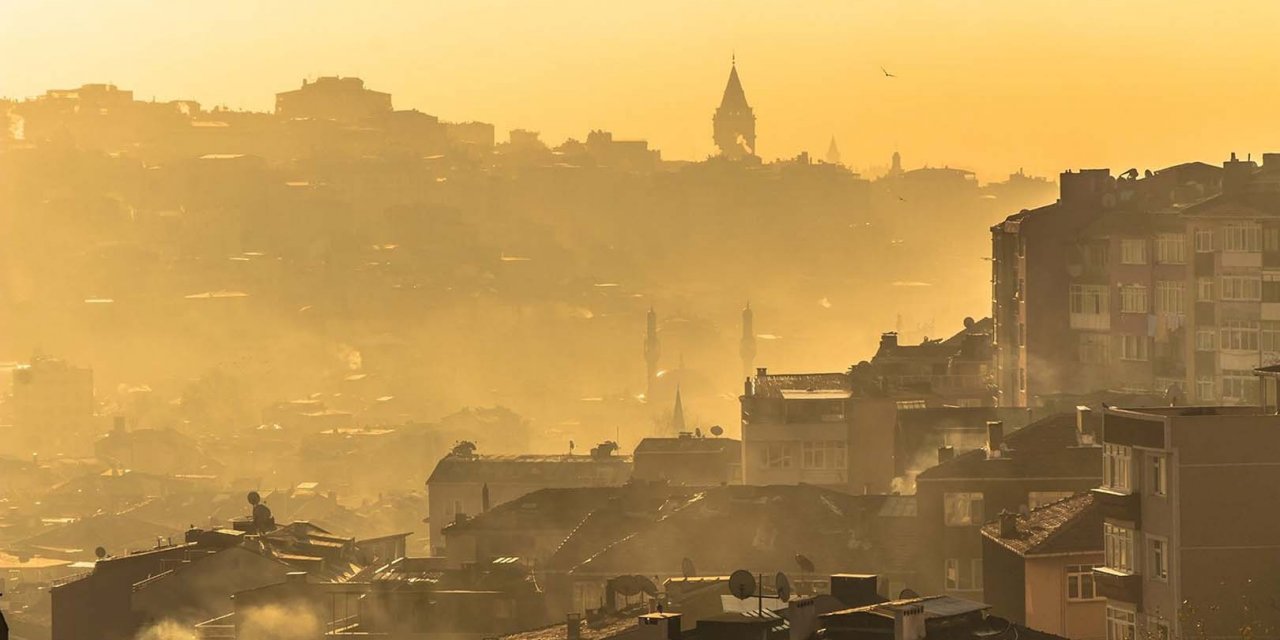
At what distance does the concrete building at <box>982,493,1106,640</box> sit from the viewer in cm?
3431

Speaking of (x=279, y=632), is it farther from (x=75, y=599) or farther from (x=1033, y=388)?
(x=1033, y=388)

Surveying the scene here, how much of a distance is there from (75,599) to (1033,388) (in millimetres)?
23405

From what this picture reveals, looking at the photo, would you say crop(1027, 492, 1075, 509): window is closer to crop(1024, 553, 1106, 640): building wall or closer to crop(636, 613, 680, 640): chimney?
crop(1024, 553, 1106, 640): building wall

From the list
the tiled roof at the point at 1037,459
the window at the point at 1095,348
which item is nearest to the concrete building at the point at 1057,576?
the tiled roof at the point at 1037,459

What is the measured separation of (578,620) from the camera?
37750 mm

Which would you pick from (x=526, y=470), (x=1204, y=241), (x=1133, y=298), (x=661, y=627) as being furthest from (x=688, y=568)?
(x=526, y=470)

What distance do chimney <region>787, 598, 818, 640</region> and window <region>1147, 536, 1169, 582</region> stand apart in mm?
6294

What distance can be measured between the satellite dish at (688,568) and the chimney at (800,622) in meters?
18.3

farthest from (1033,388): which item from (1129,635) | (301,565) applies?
(1129,635)

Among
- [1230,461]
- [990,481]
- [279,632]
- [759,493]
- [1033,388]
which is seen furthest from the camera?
[1033,388]

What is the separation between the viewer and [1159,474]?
1222 inches

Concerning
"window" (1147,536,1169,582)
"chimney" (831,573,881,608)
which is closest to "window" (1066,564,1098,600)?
"window" (1147,536,1169,582)

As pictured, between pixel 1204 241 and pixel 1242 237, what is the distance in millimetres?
1469

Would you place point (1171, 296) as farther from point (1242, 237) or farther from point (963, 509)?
point (963, 509)
